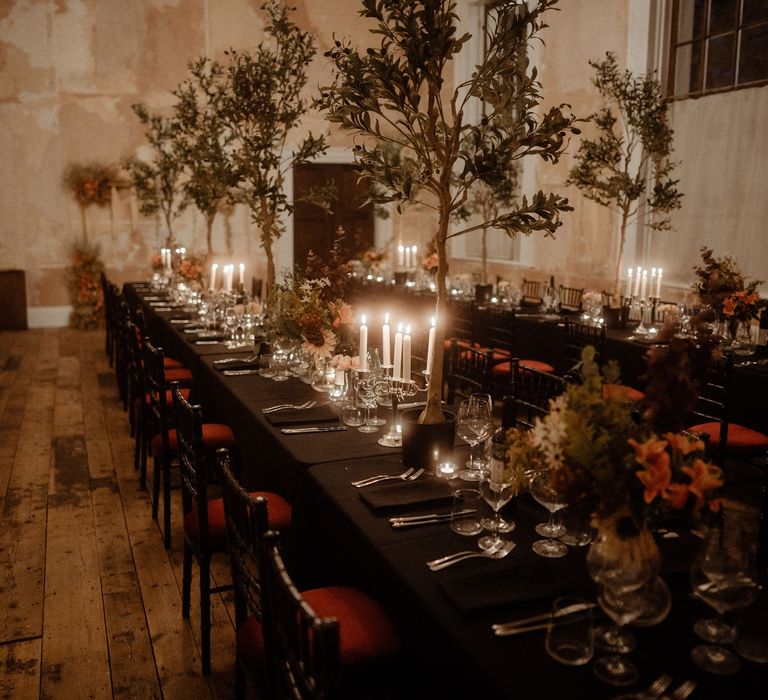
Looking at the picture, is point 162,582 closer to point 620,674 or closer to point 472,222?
point 620,674

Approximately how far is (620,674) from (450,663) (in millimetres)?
398

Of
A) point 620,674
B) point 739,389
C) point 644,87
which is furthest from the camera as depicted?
point 644,87

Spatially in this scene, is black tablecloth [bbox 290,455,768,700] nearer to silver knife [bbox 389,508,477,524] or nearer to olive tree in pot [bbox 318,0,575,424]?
silver knife [bbox 389,508,477,524]

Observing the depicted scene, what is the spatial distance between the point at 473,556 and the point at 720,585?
64 cm

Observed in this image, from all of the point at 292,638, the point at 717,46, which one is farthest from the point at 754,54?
the point at 292,638

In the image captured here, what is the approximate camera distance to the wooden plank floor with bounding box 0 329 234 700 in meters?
2.85

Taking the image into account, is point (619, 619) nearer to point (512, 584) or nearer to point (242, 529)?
point (512, 584)

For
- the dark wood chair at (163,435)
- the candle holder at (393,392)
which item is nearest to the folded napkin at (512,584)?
the candle holder at (393,392)

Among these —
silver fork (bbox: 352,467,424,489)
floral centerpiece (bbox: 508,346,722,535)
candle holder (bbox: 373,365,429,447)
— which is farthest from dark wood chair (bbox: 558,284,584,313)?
floral centerpiece (bbox: 508,346,722,535)

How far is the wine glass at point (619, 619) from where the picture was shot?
1518 mm

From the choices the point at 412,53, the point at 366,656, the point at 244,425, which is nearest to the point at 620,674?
the point at 366,656

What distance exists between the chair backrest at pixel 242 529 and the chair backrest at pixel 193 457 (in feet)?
1.48

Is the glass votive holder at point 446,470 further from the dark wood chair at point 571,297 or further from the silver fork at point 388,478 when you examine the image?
the dark wood chair at point 571,297

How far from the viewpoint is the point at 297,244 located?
13.0 m
